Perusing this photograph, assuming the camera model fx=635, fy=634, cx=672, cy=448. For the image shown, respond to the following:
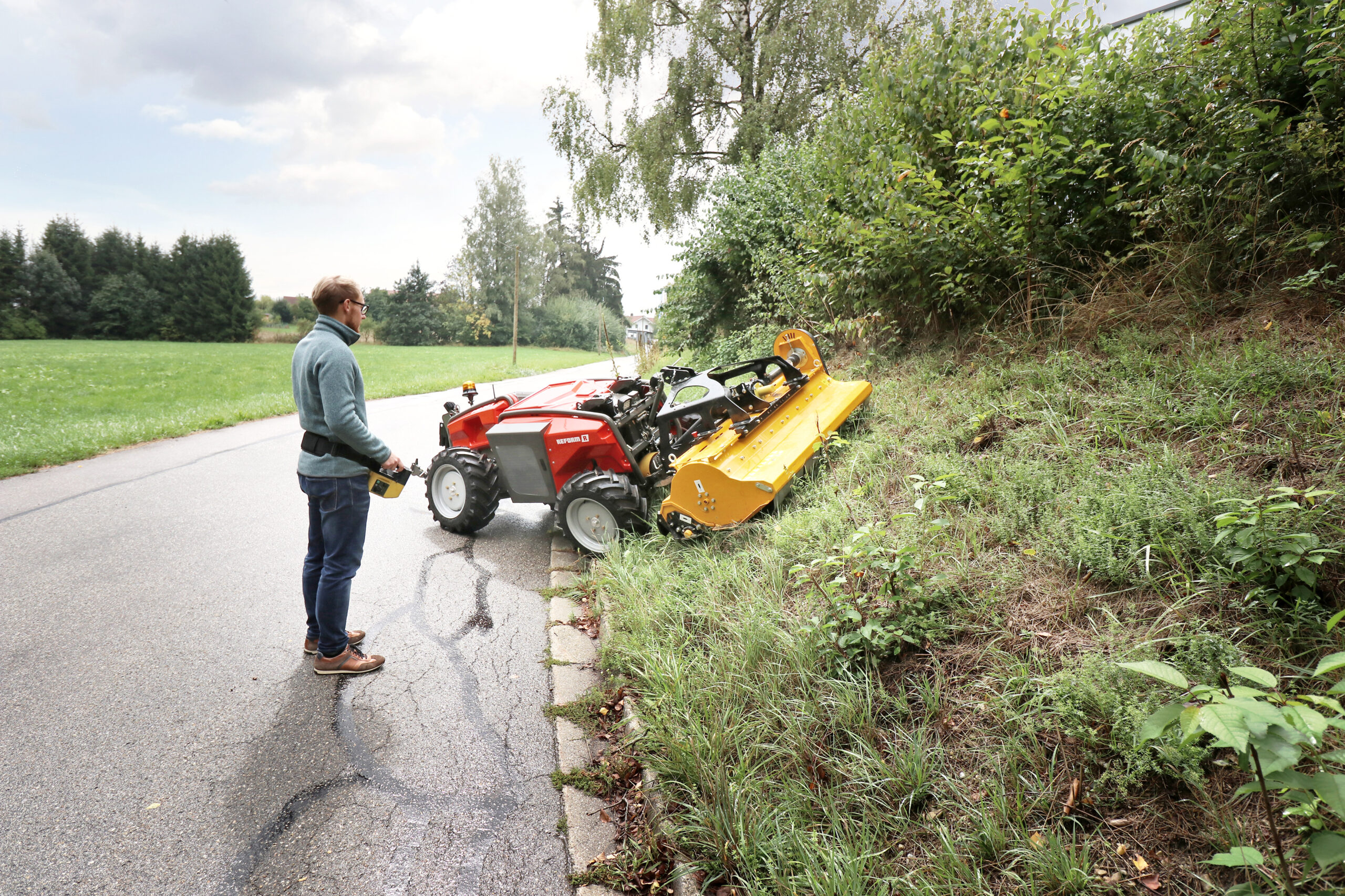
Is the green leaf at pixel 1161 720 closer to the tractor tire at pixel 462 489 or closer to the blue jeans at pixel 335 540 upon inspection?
the blue jeans at pixel 335 540

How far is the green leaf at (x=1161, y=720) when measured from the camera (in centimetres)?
133

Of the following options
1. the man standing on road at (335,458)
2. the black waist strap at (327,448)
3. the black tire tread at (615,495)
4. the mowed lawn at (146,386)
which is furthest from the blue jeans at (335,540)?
the mowed lawn at (146,386)

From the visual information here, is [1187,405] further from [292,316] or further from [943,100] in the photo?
[292,316]

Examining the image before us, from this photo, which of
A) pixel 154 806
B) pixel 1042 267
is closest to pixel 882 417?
pixel 1042 267

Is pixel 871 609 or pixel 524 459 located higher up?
pixel 524 459

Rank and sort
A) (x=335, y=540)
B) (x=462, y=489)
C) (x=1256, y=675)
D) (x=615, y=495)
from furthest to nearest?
(x=462, y=489)
(x=615, y=495)
(x=335, y=540)
(x=1256, y=675)

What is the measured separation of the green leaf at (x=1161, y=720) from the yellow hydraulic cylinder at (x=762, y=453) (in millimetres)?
2570

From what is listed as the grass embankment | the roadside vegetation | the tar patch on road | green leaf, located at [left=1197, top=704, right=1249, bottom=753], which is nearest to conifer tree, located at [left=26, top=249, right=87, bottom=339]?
the tar patch on road

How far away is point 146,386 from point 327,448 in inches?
740

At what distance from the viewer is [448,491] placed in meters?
5.62

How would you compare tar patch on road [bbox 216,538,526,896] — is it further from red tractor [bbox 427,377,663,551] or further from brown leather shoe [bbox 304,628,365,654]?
red tractor [bbox 427,377,663,551]

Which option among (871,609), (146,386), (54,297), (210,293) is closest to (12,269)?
(54,297)

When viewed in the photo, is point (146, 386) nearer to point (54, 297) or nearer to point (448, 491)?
point (448, 491)

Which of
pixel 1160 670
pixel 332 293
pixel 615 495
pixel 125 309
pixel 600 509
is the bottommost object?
pixel 600 509
